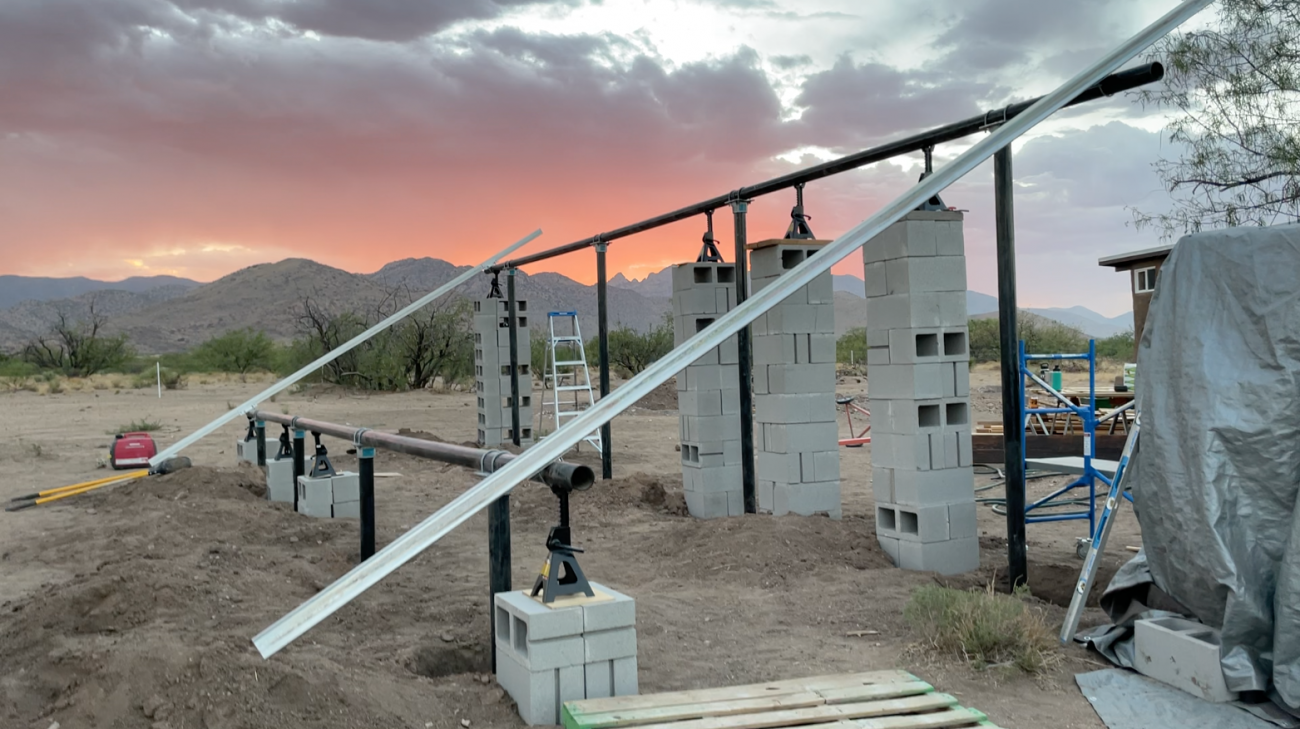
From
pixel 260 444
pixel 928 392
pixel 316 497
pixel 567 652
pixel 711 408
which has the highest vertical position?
pixel 928 392

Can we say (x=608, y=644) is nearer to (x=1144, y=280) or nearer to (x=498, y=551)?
(x=498, y=551)

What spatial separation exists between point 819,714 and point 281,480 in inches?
270

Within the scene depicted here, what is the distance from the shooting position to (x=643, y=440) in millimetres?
16328

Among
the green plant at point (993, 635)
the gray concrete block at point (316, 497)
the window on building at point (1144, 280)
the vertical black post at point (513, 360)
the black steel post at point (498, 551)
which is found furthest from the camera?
the window on building at point (1144, 280)

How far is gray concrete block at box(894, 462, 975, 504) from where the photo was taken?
623 centimetres

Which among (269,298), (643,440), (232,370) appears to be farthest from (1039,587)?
(269,298)

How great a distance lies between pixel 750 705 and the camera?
11.6ft

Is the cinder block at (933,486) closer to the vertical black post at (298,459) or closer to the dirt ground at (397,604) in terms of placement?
the dirt ground at (397,604)

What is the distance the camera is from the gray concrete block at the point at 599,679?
3693mm

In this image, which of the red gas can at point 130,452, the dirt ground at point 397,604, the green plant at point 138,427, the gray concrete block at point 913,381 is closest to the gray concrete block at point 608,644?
the dirt ground at point 397,604

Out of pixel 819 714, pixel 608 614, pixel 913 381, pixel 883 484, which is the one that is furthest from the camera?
pixel 883 484

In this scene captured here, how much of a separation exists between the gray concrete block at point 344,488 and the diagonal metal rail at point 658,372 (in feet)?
13.5

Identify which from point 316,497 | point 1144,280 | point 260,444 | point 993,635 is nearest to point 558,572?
point 993,635

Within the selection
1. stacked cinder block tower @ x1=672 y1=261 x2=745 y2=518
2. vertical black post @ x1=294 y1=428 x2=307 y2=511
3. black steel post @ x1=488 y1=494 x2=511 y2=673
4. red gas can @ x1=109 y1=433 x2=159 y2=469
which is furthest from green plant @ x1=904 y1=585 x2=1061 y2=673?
red gas can @ x1=109 y1=433 x2=159 y2=469
